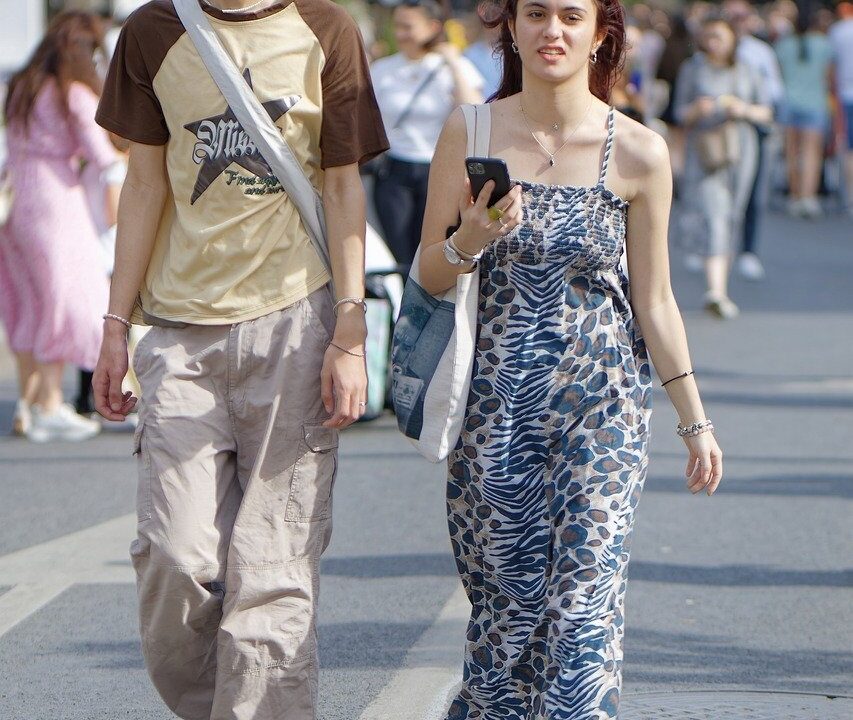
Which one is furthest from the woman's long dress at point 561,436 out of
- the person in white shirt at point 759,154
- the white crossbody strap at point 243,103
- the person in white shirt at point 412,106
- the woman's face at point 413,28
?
the person in white shirt at point 759,154

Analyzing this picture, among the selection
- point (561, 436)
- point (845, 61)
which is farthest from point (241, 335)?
point (845, 61)

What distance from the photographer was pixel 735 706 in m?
4.33

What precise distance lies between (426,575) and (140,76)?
104 inches

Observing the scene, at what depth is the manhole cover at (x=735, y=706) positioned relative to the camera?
4.23 metres

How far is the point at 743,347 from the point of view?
35.5ft

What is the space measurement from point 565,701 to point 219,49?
1501 mm

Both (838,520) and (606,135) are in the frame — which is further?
(838,520)

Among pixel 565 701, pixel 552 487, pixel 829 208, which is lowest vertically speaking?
pixel 829 208

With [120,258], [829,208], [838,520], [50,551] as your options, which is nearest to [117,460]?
[50,551]

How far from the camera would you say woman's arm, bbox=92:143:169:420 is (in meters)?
3.48

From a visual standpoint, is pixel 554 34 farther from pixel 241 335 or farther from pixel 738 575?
pixel 738 575

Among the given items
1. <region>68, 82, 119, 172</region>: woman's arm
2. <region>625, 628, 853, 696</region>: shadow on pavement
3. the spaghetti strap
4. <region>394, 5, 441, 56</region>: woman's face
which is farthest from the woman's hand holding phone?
<region>394, 5, 441, 56</region>: woman's face

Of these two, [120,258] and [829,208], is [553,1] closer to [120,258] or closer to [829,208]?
[120,258]

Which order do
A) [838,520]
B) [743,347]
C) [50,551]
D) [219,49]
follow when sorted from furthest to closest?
[743,347], [838,520], [50,551], [219,49]
